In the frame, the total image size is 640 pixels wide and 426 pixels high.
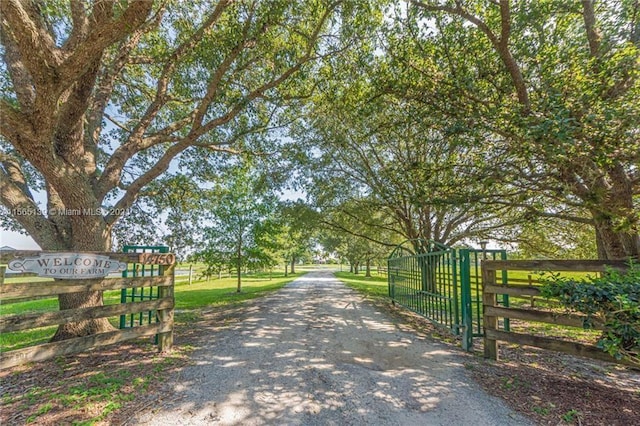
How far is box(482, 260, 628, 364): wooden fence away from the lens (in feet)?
9.84

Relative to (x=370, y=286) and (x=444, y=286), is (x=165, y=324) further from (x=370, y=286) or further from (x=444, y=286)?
(x=370, y=286)

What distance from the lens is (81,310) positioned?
3.30 metres

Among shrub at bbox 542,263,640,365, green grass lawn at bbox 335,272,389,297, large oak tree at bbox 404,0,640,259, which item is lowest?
green grass lawn at bbox 335,272,389,297

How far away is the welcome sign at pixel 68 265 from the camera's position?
3.12 meters

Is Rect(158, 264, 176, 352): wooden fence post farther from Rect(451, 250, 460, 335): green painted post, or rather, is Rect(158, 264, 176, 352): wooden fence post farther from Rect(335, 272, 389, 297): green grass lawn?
Rect(335, 272, 389, 297): green grass lawn

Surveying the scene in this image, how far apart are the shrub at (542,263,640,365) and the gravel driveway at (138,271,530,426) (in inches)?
47.2

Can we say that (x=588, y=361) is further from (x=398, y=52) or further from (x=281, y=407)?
(x=398, y=52)

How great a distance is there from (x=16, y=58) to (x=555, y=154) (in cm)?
788

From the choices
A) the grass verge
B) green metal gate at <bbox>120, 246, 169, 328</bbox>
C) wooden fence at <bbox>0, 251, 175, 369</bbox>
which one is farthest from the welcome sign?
the grass verge

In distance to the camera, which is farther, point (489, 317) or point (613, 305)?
point (489, 317)

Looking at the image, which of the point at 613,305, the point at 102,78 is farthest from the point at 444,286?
the point at 102,78

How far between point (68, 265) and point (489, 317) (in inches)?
238

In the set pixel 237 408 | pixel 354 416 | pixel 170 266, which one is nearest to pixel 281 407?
pixel 237 408

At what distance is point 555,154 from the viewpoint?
3275mm
